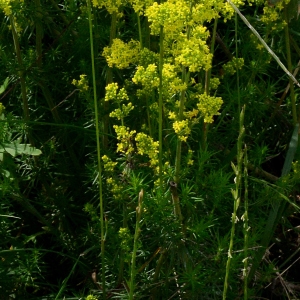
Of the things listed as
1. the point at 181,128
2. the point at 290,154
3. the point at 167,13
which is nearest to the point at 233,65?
the point at 290,154

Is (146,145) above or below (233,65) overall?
below

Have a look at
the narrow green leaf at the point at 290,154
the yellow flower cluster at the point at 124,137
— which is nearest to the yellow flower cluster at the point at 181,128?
the yellow flower cluster at the point at 124,137

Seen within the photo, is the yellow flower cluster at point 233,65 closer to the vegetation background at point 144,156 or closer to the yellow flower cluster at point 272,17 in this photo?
the vegetation background at point 144,156

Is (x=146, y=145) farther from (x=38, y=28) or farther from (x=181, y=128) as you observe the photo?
(x=38, y=28)

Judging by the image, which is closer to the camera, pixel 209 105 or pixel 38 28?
pixel 209 105

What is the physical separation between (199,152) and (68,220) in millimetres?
689

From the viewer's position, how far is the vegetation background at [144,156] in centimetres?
168

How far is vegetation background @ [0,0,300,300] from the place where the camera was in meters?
1.68

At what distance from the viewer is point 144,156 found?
1.97 metres

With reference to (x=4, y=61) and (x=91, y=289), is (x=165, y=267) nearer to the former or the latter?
(x=91, y=289)

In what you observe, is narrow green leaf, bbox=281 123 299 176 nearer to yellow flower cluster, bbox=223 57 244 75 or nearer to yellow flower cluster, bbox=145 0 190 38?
yellow flower cluster, bbox=223 57 244 75

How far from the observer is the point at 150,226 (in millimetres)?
1825

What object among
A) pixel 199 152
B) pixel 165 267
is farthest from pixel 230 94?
pixel 165 267

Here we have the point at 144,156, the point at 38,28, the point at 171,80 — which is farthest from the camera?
the point at 38,28
